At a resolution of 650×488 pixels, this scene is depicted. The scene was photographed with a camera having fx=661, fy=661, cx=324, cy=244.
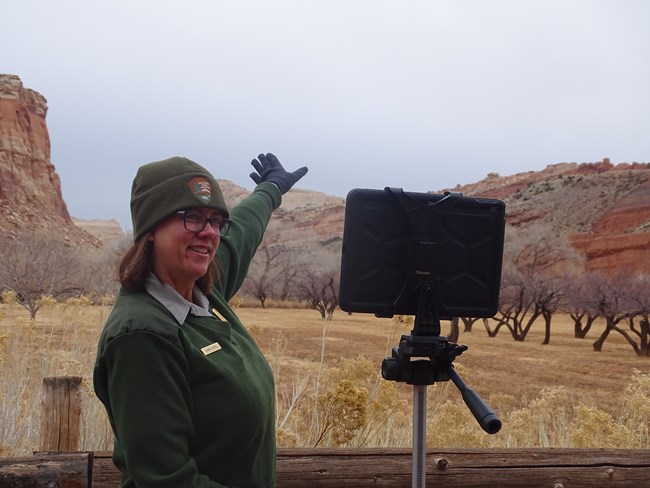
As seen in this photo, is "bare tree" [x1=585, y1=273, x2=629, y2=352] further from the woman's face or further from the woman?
the woman's face

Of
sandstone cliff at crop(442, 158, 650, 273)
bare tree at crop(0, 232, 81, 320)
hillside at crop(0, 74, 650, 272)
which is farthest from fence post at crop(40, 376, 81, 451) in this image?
sandstone cliff at crop(442, 158, 650, 273)

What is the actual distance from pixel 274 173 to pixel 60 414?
4.32 ft

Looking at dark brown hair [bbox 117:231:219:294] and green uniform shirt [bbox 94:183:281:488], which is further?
dark brown hair [bbox 117:231:219:294]

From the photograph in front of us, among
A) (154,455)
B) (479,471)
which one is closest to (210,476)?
(154,455)

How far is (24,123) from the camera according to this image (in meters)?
53.0

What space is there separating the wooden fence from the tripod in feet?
2.59

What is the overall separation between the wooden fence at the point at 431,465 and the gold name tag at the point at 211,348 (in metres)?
1.12

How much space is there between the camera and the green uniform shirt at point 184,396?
4.29ft

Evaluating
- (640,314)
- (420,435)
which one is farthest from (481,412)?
(640,314)

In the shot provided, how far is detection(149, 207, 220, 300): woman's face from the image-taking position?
1524 mm

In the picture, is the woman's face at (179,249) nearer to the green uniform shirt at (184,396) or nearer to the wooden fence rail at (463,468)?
the green uniform shirt at (184,396)

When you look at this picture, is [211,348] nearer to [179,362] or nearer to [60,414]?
[179,362]

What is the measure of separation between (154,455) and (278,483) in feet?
4.21

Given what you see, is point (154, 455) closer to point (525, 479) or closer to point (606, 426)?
point (525, 479)
